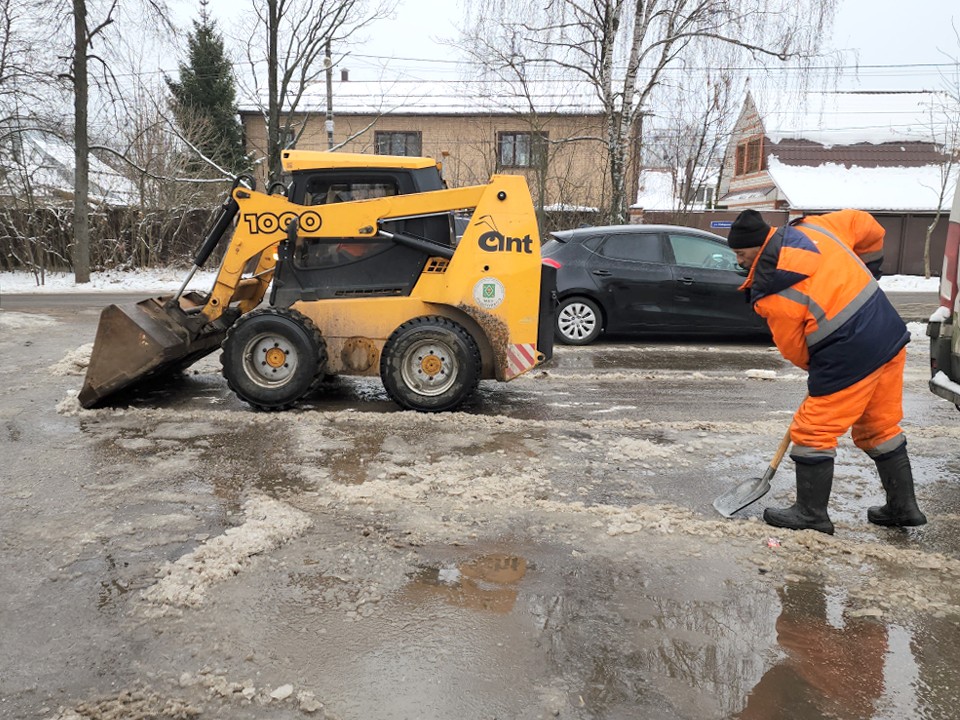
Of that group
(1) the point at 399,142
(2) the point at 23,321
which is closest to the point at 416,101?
(1) the point at 399,142

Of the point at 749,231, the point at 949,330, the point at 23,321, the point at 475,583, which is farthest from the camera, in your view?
the point at 23,321

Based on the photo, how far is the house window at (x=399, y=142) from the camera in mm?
31375

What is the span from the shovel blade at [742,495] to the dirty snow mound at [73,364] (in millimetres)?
6424

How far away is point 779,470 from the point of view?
205 inches

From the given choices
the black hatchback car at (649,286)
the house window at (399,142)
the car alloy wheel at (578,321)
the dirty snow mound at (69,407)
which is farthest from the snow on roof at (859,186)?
the dirty snow mound at (69,407)

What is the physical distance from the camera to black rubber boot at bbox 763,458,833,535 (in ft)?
13.3

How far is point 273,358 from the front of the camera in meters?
6.66

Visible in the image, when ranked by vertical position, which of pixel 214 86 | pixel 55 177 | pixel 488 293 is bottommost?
pixel 488 293

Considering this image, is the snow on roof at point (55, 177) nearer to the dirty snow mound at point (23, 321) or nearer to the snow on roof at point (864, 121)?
the dirty snow mound at point (23, 321)

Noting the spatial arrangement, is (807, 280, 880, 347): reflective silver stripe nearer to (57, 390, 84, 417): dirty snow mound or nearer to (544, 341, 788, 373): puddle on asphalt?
(544, 341, 788, 373): puddle on asphalt

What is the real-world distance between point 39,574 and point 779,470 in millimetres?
4429

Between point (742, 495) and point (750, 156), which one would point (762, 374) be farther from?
point (750, 156)

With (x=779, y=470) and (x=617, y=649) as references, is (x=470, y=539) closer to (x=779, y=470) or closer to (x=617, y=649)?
(x=617, y=649)

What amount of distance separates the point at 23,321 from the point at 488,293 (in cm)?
911
